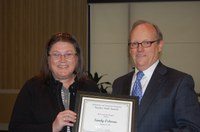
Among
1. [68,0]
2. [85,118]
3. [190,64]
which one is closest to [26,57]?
[68,0]

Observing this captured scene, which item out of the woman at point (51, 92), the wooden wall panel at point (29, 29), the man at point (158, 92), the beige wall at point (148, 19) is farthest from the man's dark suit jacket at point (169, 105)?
the wooden wall panel at point (29, 29)

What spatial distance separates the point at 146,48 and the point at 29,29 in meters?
4.75

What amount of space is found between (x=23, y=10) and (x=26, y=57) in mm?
964

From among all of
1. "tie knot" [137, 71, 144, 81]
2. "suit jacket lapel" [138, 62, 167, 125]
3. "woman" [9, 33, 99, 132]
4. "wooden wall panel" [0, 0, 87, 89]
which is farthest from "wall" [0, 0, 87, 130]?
"suit jacket lapel" [138, 62, 167, 125]

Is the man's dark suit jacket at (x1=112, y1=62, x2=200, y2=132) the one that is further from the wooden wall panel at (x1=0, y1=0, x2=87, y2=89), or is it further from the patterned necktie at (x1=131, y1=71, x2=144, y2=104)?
the wooden wall panel at (x1=0, y1=0, x2=87, y2=89)

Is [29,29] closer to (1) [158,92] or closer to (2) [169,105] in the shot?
(1) [158,92]

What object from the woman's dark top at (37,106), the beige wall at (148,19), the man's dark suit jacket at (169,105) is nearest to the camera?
the man's dark suit jacket at (169,105)

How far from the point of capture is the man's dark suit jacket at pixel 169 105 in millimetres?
1768

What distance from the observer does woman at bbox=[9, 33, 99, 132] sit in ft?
7.16

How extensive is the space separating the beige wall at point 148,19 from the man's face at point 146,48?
13.5 feet

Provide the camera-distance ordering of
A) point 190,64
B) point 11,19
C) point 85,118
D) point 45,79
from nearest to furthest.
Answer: point 85,118
point 45,79
point 190,64
point 11,19

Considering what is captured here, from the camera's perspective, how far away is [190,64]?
6027 millimetres

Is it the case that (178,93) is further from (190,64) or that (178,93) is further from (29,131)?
(190,64)

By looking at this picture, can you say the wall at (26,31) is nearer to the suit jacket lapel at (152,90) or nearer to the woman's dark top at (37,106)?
the woman's dark top at (37,106)
